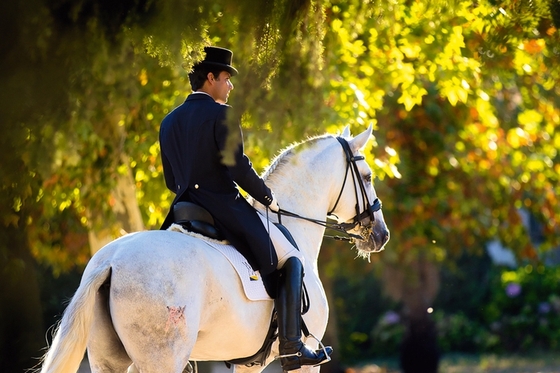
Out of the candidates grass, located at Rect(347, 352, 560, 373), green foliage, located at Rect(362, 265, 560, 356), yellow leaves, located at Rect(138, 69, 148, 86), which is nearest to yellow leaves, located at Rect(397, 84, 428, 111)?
yellow leaves, located at Rect(138, 69, 148, 86)

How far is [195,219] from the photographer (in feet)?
19.6

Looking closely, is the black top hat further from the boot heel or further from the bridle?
the boot heel

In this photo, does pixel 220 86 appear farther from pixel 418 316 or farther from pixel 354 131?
pixel 418 316

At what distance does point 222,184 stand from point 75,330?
1.41 meters

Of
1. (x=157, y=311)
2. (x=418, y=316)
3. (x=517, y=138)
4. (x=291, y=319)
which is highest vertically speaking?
(x=517, y=138)

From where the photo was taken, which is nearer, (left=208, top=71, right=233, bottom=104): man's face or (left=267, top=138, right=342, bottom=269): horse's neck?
(left=208, top=71, right=233, bottom=104): man's face

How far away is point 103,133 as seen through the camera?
12.2m

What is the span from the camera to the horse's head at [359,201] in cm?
725

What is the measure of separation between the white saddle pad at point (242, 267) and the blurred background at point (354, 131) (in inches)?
32.1

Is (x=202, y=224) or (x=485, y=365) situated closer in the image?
(x=202, y=224)

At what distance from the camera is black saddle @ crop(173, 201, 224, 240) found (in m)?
5.92

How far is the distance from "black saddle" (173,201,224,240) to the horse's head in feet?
5.17

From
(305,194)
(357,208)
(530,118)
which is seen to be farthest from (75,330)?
(530,118)

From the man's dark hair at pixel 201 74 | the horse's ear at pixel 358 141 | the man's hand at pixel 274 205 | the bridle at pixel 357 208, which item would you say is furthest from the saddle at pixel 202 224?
the horse's ear at pixel 358 141
